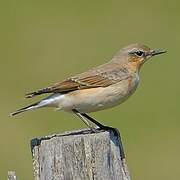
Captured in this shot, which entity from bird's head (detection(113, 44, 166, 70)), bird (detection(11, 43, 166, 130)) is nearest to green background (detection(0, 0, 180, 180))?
bird's head (detection(113, 44, 166, 70))

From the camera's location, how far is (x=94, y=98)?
25.7 ft

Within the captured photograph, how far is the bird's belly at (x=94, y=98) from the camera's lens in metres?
7.81

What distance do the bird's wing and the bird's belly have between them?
41 millimetres

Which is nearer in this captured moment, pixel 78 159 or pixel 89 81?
pixel 78 159

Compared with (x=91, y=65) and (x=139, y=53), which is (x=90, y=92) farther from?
(x=91, y=65)

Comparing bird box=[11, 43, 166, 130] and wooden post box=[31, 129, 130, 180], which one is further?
bird box=[11, 43, 166, 130]

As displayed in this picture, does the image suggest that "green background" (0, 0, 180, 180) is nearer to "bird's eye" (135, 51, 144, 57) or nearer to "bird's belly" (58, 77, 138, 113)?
"bird's eye" (135, 51, 144, 57)

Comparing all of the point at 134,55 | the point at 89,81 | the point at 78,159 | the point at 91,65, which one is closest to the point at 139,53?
the point at 134,55

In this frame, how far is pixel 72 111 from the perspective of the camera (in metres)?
8.03

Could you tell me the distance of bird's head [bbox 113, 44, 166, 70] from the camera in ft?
28.2

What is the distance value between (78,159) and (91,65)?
13080mm

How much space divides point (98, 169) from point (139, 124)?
10016 mm

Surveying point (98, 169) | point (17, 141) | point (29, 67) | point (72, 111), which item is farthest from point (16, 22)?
point (98, 169)

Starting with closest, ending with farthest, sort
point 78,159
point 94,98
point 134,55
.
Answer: point 78,159 < point 94,98 < point 134,55
